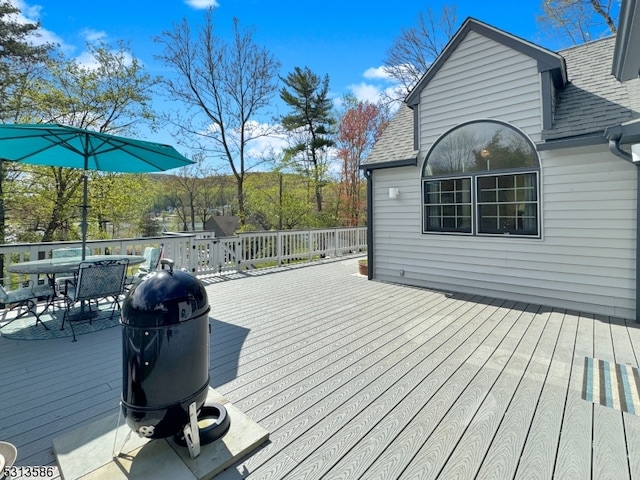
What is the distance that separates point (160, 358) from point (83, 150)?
15.1ft

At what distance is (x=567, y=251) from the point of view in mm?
4797

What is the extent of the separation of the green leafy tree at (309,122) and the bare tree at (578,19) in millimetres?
9008

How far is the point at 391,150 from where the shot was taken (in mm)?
6766

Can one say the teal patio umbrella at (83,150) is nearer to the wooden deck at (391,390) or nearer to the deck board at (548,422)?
the wooden deck at (391,390)

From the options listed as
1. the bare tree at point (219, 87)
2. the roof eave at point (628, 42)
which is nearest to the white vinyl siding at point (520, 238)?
the roof eave at point (628, 42)

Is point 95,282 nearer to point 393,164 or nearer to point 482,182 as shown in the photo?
point 393,164

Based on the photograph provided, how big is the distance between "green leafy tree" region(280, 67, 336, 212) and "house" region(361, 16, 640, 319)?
32.8 ft

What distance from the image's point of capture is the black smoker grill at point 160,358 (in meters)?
1.72

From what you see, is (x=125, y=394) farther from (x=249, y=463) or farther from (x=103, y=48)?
(x=103, y=48)

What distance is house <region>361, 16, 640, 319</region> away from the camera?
444 centimetres

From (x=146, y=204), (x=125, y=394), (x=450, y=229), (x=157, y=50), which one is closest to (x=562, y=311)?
(x=450, y=229)

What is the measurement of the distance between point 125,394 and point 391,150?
6.20 meters

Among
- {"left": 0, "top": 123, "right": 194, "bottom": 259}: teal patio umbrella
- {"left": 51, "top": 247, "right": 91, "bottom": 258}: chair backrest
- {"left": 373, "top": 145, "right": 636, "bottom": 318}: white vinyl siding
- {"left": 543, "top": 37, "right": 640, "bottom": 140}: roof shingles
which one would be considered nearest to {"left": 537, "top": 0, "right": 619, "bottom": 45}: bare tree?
{"left": 543, "top": 37, "right": 640, "bottom": 140}: roof shingles

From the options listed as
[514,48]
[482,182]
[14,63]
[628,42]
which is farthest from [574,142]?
[14,63]
